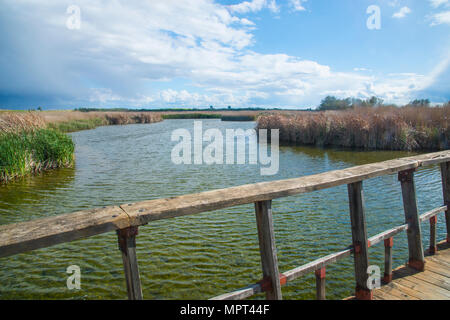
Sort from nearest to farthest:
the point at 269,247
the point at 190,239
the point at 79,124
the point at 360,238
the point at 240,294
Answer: the point at 240,294 < the point at 269,247 < the point at 360,238 < the point at 190,239 < the point at 79,124

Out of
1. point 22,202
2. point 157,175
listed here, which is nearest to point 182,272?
point 22,202

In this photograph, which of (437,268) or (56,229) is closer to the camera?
(56,229)

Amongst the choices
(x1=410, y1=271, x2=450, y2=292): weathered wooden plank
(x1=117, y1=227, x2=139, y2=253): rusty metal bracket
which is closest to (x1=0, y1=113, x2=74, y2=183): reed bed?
(x1=117, y1=227, x2=139, y2=253): rusty metal bracket

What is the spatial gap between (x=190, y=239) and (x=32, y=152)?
1010 centimetres

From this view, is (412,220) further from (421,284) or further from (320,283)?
(320,283)

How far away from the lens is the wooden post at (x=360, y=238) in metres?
2.87

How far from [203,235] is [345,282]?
2.92 metres

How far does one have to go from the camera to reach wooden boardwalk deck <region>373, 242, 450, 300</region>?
2977mm

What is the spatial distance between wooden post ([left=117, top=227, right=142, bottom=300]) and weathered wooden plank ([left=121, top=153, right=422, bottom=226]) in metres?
0.09

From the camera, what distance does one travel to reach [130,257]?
1.75 metres

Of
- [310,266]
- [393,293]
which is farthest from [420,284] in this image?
[310,266]

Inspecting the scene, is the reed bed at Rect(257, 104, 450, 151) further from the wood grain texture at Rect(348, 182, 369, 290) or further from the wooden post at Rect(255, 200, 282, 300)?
the wooden post at Rect(255, 200, 282, 300)

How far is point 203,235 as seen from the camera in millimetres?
6293

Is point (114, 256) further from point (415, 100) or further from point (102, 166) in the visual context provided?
point (415, 100)
